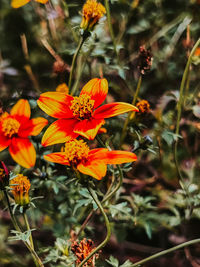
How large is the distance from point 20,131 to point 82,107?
21 centimetres

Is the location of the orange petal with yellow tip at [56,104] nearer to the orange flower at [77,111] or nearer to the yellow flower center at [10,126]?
the orange flower at [77,111]

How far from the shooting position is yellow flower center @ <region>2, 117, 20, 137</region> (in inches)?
34.1

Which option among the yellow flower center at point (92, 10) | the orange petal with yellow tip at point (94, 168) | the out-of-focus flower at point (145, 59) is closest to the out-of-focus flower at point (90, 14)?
the yellow flower center at point (92, 10)

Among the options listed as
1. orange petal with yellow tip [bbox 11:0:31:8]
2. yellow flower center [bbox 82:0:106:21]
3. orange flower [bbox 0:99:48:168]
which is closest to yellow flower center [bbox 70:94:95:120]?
orange flower [bbox 0:99:48:168]

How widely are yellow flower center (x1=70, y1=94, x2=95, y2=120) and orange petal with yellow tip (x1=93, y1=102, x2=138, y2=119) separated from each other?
0.06ft

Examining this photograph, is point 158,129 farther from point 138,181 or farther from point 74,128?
point 74,128

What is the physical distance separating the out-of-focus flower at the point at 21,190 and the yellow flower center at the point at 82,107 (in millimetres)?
191

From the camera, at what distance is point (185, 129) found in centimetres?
136

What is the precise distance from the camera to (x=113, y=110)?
2.49ft

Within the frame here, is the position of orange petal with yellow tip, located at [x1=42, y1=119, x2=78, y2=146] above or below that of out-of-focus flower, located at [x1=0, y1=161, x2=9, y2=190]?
above

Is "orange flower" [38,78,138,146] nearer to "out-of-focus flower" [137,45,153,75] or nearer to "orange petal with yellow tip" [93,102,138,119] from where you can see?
"orange petal with yellow tip" [93,102,138,119]

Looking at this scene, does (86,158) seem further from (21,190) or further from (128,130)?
(128,130)

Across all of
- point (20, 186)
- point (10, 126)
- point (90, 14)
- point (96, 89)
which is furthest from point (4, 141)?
point (90, 14)

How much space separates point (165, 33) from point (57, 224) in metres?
0.85
